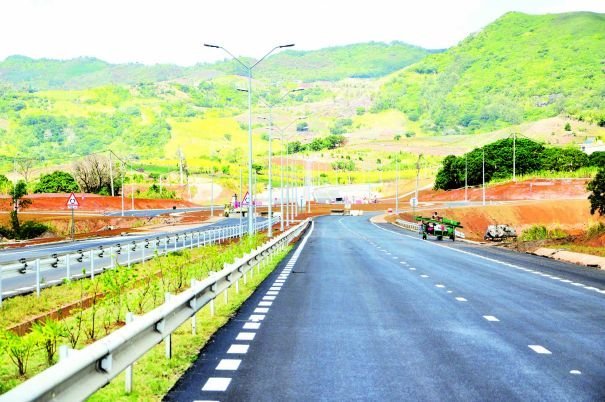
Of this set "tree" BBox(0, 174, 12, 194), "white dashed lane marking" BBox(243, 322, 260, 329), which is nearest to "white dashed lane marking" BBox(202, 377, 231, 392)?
"white dashed lane marking" BBox(243, 322, 260, 329)

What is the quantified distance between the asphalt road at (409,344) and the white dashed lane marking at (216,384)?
0.04ft

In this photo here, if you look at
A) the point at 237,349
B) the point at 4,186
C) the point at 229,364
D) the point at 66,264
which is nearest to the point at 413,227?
the point at 66,264

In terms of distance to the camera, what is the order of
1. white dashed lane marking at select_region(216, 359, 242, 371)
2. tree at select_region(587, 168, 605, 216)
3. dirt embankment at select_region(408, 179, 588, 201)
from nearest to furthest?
white dashed lane marking at select_region(216, 359, 242, 371) < tree at select_region(587, 168, 605, 216) < dirt embankment at select_region(408, 179, 588, 201)

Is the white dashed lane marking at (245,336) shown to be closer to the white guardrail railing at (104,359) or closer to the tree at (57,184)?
the white guardrail railing at (104,359)

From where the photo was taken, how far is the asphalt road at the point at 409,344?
27.8 feet

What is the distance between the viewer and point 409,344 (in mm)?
11461

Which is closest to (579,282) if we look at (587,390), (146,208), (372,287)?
(372,287)

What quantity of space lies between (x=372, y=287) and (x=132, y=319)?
43.5 ft

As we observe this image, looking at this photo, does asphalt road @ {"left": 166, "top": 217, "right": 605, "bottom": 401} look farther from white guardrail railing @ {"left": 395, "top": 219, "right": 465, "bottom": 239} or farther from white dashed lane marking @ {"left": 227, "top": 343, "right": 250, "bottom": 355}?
white guardrail railing @ {"left": 395, "top": 219, "right": 465, "bottom": 239}

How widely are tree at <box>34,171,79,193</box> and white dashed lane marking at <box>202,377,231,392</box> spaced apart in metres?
133

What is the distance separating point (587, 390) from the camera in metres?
8.41

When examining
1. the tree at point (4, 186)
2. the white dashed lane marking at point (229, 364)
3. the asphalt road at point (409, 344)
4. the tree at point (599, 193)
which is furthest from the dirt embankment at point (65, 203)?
the white dashed lane marking at point (229, 364)

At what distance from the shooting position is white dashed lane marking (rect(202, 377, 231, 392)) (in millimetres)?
8484

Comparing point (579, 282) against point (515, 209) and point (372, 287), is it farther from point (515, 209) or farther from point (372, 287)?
point (515, 209)
